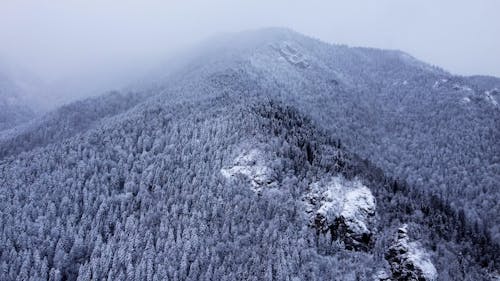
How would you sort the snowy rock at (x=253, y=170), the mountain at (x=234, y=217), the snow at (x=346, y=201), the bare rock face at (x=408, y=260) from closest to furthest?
the bare rock face at (x=408, y=260) < the mountain at (x=234, y=217) < the snow at (x=346, y=201) < the snowy rock at (x=253, y=170)

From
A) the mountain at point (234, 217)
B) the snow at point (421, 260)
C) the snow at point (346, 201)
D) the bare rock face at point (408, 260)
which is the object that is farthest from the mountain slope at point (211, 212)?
the snow at point (421, 260)

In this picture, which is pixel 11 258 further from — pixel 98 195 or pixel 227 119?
pixel 227 119

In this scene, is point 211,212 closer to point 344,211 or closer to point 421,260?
point 344,211

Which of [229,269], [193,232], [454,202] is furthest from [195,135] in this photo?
[454,202]

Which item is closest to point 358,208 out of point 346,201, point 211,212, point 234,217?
point 346,201

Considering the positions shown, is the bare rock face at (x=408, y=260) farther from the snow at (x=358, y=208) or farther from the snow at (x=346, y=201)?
the snow at (x=358, y=208)

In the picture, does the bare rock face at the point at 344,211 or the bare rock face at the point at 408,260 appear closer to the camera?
the bare rock face at the point at 408,260
